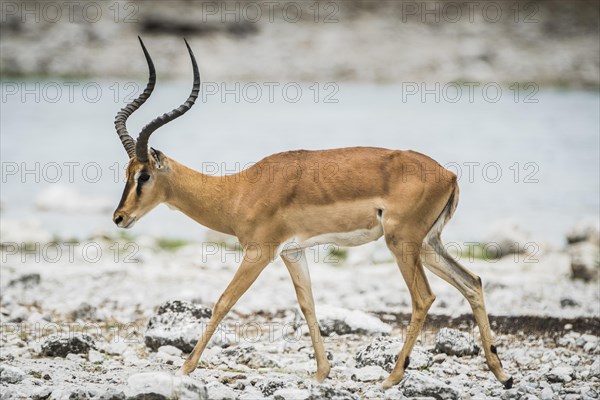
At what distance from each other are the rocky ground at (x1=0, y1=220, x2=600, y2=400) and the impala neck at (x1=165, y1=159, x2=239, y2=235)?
141 centimetres

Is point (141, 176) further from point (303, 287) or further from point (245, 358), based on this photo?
point (245, 358)

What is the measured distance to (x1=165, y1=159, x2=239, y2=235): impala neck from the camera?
912 cm

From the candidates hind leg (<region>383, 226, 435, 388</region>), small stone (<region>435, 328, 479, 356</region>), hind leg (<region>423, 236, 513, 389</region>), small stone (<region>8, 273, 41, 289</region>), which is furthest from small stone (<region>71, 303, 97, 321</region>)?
hind leg (<region>423, 236, 513, 389</region>)

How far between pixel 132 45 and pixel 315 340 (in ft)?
168

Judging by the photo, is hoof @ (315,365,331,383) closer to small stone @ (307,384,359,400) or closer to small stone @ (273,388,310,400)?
small stone @ (307,384,359,400)

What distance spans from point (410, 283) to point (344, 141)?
1062 inches

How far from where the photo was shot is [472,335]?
10695 mm

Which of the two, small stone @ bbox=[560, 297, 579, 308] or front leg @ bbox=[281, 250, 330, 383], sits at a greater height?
front leg @ bbox=[281, 250, 330, 383]

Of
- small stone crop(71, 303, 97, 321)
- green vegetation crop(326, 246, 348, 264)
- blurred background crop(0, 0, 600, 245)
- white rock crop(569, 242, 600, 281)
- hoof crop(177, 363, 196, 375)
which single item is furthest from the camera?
blurred background crop(0, 0, 600, 245)

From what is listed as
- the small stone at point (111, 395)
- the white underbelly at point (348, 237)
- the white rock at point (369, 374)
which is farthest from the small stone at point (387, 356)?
the small stone at point (111, 395)

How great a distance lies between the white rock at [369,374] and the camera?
9000mm

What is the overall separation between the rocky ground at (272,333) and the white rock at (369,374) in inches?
0.7

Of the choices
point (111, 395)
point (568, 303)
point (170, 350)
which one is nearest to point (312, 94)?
point (568, 303)

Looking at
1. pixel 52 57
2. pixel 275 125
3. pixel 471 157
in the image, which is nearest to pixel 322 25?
pixel 52 57
